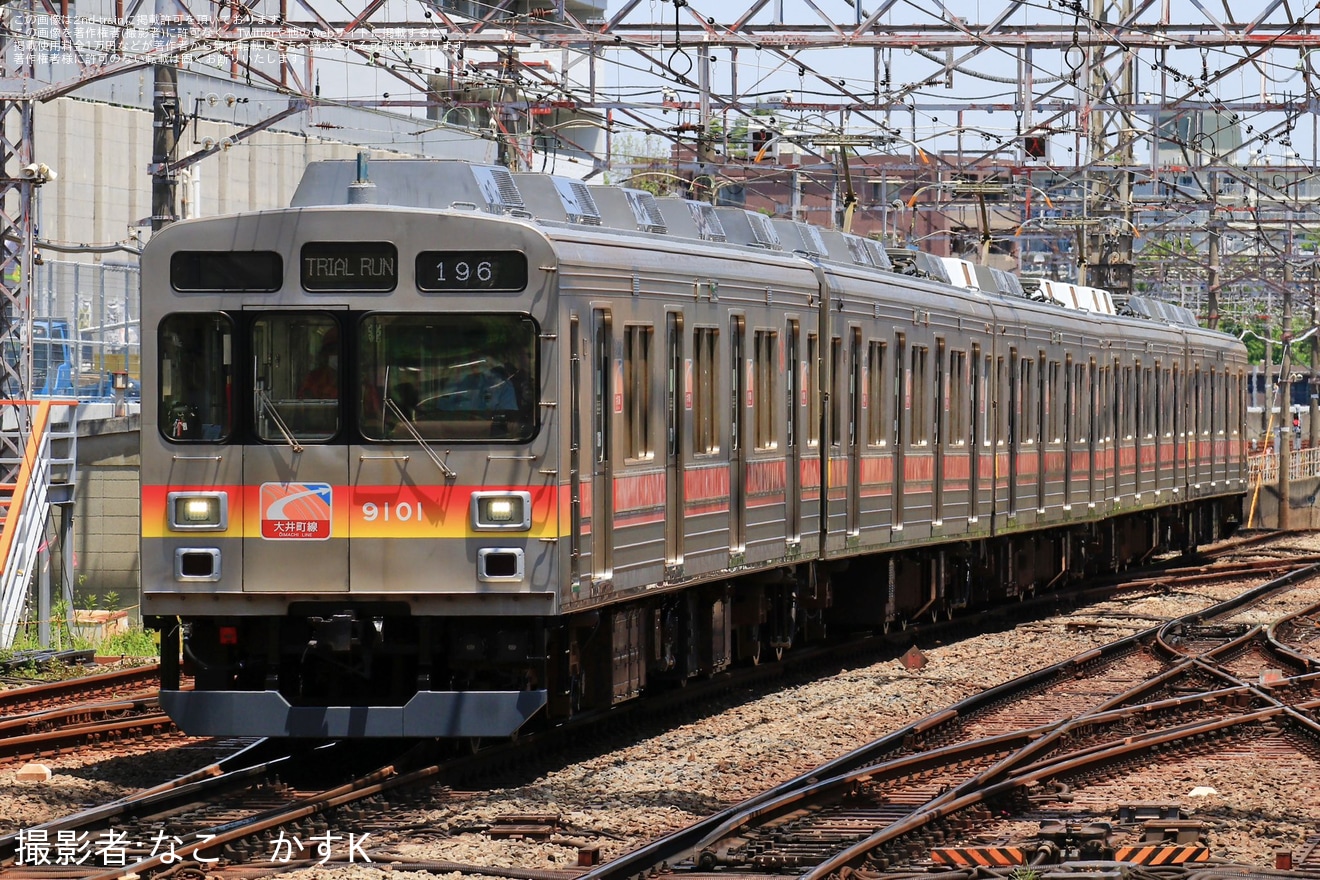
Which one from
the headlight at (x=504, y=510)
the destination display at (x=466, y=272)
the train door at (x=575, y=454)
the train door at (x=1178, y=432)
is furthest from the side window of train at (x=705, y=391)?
the train door at (x=1178, y=432)

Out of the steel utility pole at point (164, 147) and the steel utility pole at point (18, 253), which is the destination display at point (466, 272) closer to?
the steel utility pole at point (164, 147)

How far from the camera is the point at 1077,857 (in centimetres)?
817

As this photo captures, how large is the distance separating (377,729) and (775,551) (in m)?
4.80

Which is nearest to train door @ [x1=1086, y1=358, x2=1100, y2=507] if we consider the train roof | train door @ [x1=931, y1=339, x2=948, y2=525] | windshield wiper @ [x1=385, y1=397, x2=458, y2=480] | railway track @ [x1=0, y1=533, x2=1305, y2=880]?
train door @ [x1=931, y1=339, x2=948, y2=525]

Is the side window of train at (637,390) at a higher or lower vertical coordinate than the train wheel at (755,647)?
higher

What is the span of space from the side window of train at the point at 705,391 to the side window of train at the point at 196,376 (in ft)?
10.3

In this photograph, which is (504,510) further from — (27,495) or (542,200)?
(27,495)

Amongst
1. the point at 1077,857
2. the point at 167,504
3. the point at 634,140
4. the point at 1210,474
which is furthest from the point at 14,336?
the point at 634,140

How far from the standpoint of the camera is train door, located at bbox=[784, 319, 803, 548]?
1480 centimetres

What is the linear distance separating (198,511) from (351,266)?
1392 millimetres

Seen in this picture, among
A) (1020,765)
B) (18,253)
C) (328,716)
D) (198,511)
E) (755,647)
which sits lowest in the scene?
(1020,765)

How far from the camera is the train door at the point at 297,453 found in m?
10.6

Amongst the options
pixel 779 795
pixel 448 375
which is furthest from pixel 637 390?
pixel 779 795

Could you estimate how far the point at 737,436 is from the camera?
45.3 feet
